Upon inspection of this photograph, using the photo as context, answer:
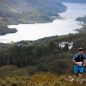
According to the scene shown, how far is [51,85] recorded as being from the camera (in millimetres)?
25203

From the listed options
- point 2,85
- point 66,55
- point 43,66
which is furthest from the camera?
point 66,55

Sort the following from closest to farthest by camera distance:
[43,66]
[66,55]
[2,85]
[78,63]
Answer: [2,85], [78,63], [43,66], [66,55]

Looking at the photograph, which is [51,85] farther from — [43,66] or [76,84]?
[43,66]

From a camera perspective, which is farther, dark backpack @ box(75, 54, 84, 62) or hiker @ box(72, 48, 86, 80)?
dark backpack @ box(75, 54, 84, 62)

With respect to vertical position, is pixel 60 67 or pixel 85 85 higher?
pixel 85 85

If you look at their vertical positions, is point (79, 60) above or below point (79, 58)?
below

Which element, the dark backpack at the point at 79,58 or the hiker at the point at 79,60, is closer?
the hiker at the point at 79,60

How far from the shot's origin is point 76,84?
2628 cm

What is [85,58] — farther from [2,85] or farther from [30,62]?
[30,62]

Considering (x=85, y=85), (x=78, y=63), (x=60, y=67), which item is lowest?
(x=60, y=67)

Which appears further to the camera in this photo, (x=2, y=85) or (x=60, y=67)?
(x=60, y=67)

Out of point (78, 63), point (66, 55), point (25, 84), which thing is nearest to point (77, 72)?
point (78, 63)

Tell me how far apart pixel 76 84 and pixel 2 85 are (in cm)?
619

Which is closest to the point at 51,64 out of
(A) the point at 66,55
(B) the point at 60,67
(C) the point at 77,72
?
(B) the point at 60,67
